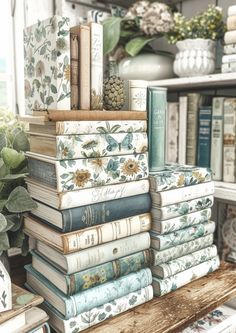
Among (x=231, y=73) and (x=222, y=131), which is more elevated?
(x=231, y=73)

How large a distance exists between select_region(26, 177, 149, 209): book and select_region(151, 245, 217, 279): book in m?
0.19

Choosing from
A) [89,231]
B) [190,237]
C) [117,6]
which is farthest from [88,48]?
[117,6]

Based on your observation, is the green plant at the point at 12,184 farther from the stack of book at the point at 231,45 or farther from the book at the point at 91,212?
the stack of book at the point at 231,45

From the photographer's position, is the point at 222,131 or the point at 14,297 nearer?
the point at 14,297

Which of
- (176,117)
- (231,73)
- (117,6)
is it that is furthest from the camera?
(117,6)

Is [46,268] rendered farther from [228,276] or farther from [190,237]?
[228,276]

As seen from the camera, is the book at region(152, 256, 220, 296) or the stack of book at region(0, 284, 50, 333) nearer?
the stack of book at region(0, 284, 50, 333)

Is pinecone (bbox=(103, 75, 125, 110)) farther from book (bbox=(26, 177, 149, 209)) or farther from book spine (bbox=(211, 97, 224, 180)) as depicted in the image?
book spine (bbox=(211, 97, 224, 180))

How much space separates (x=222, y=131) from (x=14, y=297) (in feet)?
2.79

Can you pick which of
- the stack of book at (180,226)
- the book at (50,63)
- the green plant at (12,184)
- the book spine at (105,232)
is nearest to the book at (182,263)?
the stack of book at (180,226)

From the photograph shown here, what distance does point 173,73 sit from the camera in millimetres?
1403

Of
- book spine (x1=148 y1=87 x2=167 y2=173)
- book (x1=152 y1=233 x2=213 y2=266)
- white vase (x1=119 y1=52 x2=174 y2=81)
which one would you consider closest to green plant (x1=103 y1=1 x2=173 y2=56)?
white vase (x1=119 y1=52 x2=174 y2=81)

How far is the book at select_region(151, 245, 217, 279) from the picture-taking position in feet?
2.75

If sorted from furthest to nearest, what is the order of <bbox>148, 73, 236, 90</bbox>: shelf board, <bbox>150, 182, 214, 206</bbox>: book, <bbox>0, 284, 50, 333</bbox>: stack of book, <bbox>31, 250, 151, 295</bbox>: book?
<bbox>148, 73, 236, 90</bbox>: shelf board → <bbox>150, 182, 214, 206</bbox>: book → <bbox>31, 250, 151, 295</bbox>: book → <bbox>0, 284, 50, 333</bbox>: stack of book
